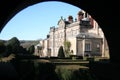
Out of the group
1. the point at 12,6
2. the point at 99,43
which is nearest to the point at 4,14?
the point at 12,6

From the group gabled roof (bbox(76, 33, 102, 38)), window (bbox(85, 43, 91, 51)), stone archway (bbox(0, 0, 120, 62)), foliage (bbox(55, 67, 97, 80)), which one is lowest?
foliage (bbox(55, 67, 97, 80))

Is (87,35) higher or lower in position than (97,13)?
higher

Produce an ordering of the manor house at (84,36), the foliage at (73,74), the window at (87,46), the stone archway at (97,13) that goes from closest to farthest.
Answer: the stone archway at (97,13), the foliage at (73,74), the manor house at (84,36), the window at (87,46)

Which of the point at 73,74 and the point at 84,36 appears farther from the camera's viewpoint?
the point at 84,36

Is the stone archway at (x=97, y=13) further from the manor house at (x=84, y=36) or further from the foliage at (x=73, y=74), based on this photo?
the manor house at (x=84, y=36)

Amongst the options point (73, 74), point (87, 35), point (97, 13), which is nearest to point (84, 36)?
point (87, 35)

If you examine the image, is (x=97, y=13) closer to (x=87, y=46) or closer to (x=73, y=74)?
(x=73, y=74)

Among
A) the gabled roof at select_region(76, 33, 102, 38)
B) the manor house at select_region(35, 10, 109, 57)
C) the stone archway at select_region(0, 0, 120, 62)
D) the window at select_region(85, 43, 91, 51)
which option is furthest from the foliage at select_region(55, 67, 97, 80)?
the gabled roof at select_region(76, 33, 102, 38)

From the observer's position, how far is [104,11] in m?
6.89

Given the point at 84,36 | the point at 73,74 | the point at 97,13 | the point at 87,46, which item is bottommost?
the point at 73,74

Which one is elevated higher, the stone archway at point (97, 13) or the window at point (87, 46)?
the window at point (87, 46)

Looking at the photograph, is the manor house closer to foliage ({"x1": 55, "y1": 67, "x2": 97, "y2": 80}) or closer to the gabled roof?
the gabled roof

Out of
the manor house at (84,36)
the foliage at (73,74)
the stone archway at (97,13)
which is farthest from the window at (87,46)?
the stone archway at (97,13)

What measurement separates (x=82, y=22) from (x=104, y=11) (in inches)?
2303
